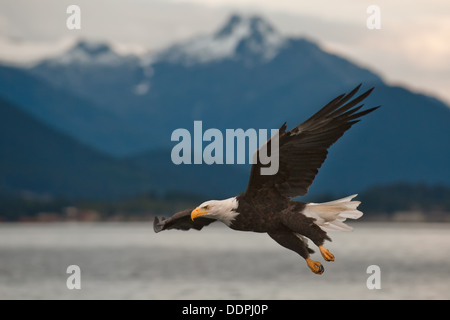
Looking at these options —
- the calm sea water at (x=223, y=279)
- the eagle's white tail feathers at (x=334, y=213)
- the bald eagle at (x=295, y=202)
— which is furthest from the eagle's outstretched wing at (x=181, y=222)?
the calm sea water at (x=223, y=279)

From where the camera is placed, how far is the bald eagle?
26.2ft

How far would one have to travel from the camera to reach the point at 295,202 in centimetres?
828

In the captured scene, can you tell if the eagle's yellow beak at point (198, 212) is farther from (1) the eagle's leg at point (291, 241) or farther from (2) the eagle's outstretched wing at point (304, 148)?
(1) the eagle's leg at point (291, 241)

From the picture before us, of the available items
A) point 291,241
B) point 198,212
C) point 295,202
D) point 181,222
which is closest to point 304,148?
point 295,202

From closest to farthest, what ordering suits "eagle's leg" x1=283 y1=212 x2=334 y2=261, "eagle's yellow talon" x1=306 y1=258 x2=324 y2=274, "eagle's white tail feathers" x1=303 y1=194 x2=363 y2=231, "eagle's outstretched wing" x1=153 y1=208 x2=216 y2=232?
"eagle's yellow talon" x1=306 y1=258 x2=324 y2=274
"eagle's leg" x1=283 y1=212 x2=334 y2=261
"eagle's white tail feathers" x1=303 y1=194 x2=363 y2=231
"eagle's outstretched wing" x1=153 y1=208 x2=216 y2=232

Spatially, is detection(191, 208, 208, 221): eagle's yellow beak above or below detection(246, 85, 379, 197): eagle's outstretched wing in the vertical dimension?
below

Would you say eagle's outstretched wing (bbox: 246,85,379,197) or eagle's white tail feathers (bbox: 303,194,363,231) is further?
eagle's white tail feathers (bbox: 303,194,363,231)

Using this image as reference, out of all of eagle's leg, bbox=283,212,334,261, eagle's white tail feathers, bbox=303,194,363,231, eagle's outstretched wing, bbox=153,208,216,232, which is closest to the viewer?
eagle's leg, bbox=283,212,334,261

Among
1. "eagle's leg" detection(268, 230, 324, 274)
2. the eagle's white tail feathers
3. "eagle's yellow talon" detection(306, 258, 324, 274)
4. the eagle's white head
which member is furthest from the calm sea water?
"eagle's yellow talon" detection(306, 258, 324, 274)

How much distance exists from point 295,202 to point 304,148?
1.95 feet

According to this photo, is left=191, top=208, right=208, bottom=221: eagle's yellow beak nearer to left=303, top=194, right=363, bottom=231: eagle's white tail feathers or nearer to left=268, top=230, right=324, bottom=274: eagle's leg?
left=268, top=230, right=324, bottom=274: eagle's leg
